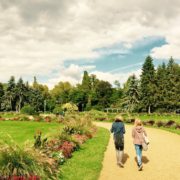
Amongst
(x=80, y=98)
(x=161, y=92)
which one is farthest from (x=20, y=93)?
(x=161, y=92)

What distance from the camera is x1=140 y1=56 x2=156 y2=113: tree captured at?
70.4 meters

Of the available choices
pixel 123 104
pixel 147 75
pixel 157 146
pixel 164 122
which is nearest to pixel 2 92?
pixel 123 104

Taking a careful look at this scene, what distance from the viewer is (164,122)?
31.5m

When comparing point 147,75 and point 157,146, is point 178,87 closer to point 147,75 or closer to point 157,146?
point 147,75

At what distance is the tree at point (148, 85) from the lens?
231 ft

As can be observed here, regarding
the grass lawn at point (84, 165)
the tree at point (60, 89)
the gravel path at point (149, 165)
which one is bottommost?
the gravel path at point (149, 165)

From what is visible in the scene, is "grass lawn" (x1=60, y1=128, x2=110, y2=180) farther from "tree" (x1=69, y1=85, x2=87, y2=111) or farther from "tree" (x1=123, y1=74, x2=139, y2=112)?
"tree" (x1=69, y1=85, x2=87, y2=111)

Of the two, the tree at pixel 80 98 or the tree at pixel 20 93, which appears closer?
the tree at pixel 80 98

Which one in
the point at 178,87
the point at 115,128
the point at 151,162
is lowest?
the point at 151,162

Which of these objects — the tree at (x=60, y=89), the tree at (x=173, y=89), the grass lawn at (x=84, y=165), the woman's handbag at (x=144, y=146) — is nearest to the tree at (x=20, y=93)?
the tree at (x=60, y=89)

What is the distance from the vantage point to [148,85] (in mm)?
71438

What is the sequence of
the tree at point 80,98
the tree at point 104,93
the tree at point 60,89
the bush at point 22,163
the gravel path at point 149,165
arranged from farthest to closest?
the tree at point 60,89, the tree at point 80,98, the tree at point 104,93, the gravel path at point 149,165, the bush at point 22,163

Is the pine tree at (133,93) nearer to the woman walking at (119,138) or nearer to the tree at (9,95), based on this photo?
the tree at (9,95)

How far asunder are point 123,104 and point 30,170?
7200 cm
